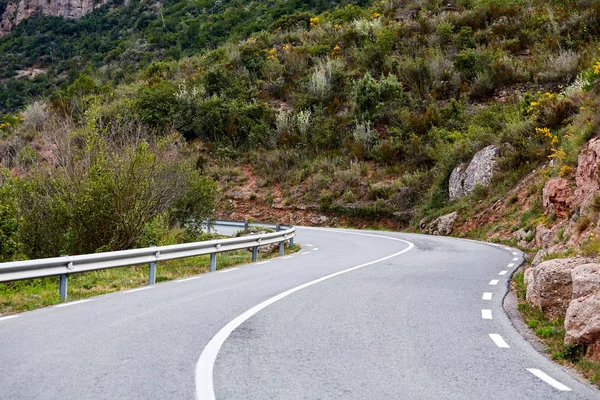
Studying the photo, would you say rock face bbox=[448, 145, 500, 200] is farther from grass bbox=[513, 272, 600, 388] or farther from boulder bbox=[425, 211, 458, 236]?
grass bbox=[513, 272, 600, 388]

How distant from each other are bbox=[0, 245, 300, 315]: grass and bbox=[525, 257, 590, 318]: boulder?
7613mm

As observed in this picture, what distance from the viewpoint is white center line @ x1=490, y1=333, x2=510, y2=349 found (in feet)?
22.8

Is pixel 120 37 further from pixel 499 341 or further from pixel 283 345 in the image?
pixel 499 341

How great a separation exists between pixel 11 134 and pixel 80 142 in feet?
122

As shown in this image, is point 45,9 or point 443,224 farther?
point 45,9

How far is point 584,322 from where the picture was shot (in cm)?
664

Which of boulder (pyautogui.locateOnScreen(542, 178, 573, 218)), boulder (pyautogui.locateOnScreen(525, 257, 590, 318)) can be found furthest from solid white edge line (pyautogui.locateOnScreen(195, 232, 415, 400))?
boulder (pyautogui.locateOnScreen(542, 178, 573, 218))

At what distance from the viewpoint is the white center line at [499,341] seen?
273 inches

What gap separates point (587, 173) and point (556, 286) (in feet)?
27.6

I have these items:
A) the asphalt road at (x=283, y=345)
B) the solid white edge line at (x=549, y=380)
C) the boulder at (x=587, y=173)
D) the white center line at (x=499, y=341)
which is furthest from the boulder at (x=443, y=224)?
the solid white edge line at (x=549, y=380)

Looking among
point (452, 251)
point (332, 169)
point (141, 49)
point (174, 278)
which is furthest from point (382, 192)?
point (141, 49)

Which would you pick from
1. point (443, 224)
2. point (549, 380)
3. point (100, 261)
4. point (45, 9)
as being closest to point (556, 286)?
point (549, 380)

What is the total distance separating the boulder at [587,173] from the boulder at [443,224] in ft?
36.1

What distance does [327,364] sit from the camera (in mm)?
5945
